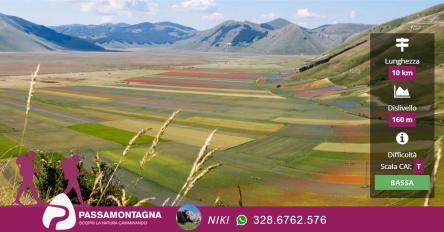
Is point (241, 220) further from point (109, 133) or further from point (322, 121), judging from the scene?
point (322, 121)

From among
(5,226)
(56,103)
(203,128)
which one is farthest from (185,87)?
(5,226)

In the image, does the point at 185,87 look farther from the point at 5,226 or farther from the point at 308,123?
the point at 5,226

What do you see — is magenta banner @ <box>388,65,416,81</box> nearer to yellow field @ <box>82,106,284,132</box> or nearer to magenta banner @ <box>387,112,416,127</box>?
magenta banner @ <box>387,112,416,127</box>

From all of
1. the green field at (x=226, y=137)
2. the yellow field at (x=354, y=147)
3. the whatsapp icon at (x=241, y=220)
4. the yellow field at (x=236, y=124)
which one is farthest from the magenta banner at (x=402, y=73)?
the yellow field at (x=236, y=124)

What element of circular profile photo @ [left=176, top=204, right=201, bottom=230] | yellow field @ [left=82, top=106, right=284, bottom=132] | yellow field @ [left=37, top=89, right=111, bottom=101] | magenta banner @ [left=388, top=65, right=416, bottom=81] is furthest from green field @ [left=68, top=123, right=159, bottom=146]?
circular profile photo @ [left=176, top=204, right=201, bottom=230]

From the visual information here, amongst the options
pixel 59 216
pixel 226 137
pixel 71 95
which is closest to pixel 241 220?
pixel 59 216

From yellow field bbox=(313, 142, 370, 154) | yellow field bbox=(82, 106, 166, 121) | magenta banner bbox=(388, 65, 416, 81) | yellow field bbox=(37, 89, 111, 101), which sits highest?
magenta banner bbox=(388, 65, 416, 81)

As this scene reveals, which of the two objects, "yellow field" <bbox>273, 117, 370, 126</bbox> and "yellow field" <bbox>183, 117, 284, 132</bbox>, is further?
"yellow field" <bbox>273, 117, 370, 126</bbox>
